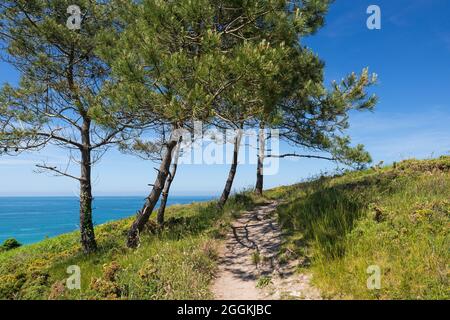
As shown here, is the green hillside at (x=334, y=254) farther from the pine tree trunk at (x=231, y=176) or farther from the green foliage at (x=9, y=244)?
the green foliage at (x=9, y=244)

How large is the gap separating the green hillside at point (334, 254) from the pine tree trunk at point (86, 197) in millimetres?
1460

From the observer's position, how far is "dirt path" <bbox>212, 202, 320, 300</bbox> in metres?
5.71

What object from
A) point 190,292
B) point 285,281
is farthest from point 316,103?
point 190,292

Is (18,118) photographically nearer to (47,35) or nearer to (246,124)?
(47,35)

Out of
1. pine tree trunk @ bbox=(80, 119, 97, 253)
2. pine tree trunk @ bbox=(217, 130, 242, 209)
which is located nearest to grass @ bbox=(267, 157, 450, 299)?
pine tree trunk @ bbox=(217, 130, 242, 209)

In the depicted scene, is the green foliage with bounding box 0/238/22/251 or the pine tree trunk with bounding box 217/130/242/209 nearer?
the pine tree trunk with bounding box 217/130/242/209

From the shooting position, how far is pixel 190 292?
5789mm

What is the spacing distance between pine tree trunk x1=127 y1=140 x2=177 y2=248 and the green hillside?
548 mm

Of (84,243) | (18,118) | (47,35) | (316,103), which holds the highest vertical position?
(47,35)

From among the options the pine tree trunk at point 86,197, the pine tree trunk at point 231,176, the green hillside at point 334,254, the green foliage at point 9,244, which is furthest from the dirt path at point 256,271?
the green foliage at point 9,244

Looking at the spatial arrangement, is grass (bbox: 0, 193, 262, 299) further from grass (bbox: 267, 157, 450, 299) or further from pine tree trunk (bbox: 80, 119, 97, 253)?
grass (bbox: 267, 157, 450, 299)

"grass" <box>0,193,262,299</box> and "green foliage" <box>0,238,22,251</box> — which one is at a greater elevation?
"grass" <box>0,193,262,299</box>

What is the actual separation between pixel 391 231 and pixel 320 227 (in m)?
1.43

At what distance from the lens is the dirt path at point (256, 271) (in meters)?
5.71
